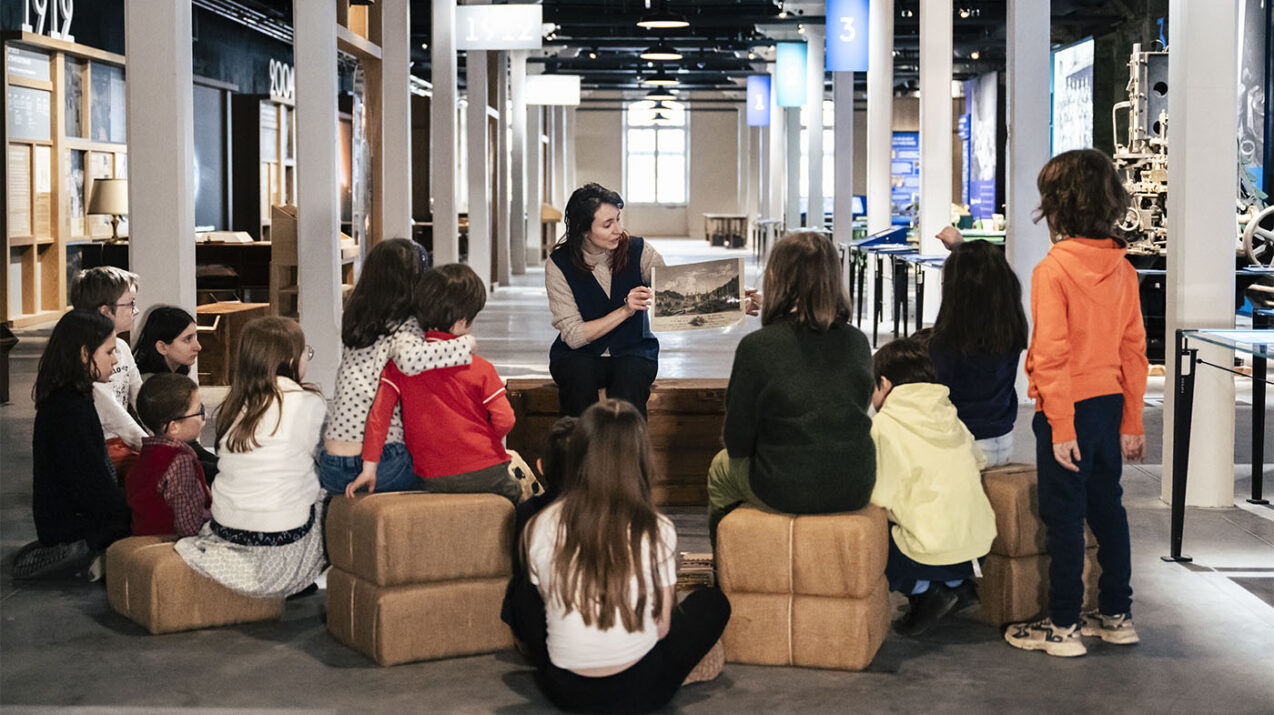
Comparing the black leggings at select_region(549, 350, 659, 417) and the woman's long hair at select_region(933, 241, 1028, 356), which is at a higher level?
the woman's long hair at select_region(933, 241, 1028, 356)

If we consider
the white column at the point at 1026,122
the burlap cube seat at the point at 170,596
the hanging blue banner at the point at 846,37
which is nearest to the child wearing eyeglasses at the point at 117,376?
the burlap cube seat at the point at 170,596

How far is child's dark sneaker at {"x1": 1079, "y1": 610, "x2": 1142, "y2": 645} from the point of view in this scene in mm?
4270

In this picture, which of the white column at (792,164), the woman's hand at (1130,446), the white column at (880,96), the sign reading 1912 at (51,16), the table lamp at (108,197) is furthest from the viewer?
the white column at (792,164)

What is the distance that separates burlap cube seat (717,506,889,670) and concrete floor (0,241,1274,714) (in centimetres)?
7

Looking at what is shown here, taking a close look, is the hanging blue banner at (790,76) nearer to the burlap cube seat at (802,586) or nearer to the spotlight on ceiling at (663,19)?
the spotlight on ceiling at (663,19)

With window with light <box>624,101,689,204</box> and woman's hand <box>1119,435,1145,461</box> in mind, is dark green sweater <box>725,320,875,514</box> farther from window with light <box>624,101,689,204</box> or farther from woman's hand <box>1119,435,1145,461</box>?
window with light <box>624,101,689,204</box>

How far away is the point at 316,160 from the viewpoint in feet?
31.4

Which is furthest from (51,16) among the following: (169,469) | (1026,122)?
(169,469)

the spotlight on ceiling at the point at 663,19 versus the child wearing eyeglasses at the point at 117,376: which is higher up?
the spotlight on ceiling at the point at 663,19

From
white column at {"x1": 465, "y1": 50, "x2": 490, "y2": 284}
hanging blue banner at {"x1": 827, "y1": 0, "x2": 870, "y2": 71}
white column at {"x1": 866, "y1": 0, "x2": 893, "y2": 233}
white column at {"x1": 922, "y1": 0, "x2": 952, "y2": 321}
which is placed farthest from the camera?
white column at {"x1": 465, "y1": 50, "x2": 490, "y2": 284}

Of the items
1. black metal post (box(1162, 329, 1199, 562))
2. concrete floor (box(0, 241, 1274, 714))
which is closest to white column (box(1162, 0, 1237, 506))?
black metal post (box(1162, 329, 1199, 562))

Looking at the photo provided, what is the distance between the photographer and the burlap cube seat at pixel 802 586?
3986mm

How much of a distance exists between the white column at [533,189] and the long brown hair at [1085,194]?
2268cm

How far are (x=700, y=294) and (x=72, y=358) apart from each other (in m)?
2.11
